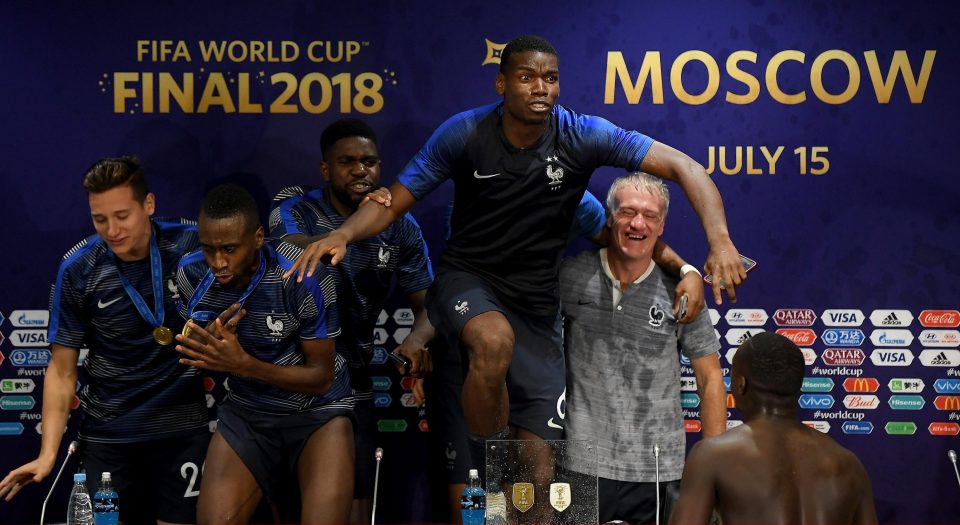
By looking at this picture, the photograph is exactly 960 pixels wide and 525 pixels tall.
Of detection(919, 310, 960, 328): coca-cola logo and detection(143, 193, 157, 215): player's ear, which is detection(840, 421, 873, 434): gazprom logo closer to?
detection(919, 310, 960, 328): coca-cola logo

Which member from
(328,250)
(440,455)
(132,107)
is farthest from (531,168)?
(132,107)

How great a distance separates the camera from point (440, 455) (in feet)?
16.6

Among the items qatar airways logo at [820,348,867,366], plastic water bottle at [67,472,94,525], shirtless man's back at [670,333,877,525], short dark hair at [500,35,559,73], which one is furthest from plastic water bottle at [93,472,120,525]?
qatar airways logo at [820,348,867,366]

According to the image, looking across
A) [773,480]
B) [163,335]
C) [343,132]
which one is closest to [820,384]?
[773,480]

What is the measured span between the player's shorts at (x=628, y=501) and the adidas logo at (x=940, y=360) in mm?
1487

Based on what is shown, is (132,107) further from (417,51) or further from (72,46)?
(417,51)

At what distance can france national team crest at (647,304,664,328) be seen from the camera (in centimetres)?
471

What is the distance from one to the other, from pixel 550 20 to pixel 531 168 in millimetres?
1122

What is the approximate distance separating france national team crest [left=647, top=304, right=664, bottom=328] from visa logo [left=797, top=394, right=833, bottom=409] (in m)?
1.01

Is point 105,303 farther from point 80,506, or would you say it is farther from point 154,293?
point 80,506

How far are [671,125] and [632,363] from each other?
1.21 meters

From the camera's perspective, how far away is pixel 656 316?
4.71m

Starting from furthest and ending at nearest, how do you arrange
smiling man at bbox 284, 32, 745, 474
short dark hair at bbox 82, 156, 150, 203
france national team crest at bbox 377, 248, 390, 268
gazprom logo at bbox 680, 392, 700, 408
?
gazprom logo at bbox 680, 392, 700, 408 → france national team crest at bbox 377, 248, 390, 268 → short dark hair at bbox 82, 156, 150, 203 → smiling man at bbox 284, 32, 745, 474

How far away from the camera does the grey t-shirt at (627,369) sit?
463 cm
